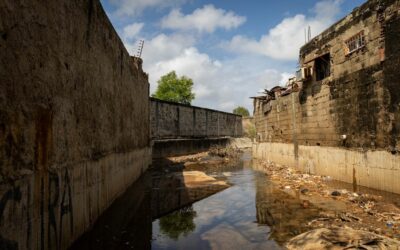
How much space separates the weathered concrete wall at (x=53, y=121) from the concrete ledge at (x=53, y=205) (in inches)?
0.4

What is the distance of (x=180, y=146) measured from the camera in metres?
26.3

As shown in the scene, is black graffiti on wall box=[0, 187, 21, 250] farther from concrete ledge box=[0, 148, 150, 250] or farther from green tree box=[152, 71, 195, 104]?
green tree box=[152, 71, 195, 104]

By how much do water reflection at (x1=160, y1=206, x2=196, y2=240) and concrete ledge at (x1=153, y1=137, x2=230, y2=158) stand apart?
15220 millimetres

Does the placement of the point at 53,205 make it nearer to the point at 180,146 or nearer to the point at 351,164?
the point at 351,164

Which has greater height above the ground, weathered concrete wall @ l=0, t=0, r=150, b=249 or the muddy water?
weathered concrete wall @ l=0, t=0, r=150, b=249

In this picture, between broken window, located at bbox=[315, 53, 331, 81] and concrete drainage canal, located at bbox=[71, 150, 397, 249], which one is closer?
concrete drainage canal, located at bbox=[71, 150, 397, 249]

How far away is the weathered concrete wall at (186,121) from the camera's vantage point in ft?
79.1

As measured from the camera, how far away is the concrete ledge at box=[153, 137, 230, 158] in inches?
927

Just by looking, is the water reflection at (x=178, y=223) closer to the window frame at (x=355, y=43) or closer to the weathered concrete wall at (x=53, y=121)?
the weathered concrete wall at (x=53, y=121)

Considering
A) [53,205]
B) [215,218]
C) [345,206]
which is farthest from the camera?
[345,206]

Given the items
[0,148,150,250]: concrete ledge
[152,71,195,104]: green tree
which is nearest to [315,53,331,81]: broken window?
[0,148,150,250]: concrete ledge

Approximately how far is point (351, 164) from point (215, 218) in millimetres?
5698

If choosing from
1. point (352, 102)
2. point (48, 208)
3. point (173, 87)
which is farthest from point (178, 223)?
point (173, 87)

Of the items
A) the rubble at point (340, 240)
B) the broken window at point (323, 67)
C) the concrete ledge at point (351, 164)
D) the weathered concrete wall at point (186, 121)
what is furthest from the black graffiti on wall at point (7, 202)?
the weathered concrete wall at point (186, 121)
